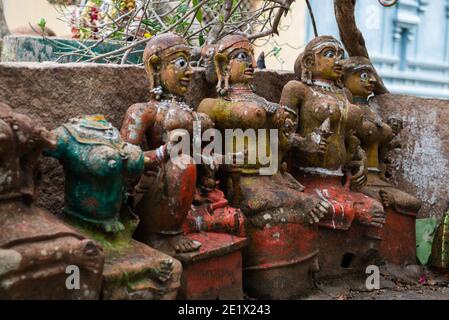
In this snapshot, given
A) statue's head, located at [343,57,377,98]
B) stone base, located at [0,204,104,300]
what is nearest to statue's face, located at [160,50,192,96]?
stone base, located at [0,204,104,300]

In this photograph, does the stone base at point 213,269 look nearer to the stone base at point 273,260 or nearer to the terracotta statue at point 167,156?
the terracotta statue at point 167,156

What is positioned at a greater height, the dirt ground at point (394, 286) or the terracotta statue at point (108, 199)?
the terracotta statue at point (108, 199)

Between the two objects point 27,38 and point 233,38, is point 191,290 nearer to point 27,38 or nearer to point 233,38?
point 233,38

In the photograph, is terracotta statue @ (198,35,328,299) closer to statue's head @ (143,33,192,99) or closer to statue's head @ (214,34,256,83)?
statue's head @ (214,34,256,83)

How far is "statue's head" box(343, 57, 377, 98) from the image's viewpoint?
3.98 m

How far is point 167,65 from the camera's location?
3020 mm

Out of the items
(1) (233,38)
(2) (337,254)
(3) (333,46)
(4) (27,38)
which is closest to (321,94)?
(3) (333,46)

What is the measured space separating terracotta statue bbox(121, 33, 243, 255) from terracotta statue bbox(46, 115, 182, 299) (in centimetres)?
14

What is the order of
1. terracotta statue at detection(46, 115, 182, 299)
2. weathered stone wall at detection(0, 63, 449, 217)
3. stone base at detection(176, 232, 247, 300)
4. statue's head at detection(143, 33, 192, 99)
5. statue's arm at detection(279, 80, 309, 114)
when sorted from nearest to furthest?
terracotta statue at detection(46, 115, 182, 299) < stone base at detection(176, 232, 247, 300) < weathered stone wall at detection(0, 63, 449, 217) < statue's head at detection(143, 33, 192, 99) < statue's arm at detection(279, 80, 309, 114)

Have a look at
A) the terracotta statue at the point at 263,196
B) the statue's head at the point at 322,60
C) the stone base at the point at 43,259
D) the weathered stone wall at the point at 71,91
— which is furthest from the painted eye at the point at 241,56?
the stone base at the point at 43,259

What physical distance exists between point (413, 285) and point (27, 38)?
301 cm

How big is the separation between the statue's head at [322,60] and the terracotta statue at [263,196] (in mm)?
355

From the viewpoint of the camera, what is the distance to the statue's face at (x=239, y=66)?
3.26 meters

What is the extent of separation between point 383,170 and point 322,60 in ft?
2.83
